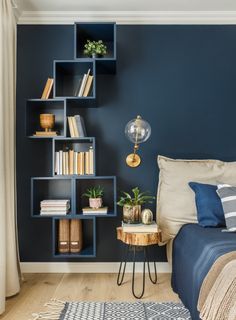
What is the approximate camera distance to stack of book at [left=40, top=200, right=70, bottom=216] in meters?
3.18

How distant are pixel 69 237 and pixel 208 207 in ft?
4.39

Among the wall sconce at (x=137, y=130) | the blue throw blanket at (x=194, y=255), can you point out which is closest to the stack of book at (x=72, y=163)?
the wall sconce at (x=137, y=130)

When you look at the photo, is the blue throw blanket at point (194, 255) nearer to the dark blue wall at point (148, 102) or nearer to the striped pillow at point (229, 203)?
the striped pillow at point (229, 203)

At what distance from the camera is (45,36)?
11.5ft

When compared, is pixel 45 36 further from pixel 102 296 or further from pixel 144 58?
pixel 102 296

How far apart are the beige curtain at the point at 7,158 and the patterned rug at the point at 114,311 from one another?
0.42 meters

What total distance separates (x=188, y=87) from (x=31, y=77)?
161cm

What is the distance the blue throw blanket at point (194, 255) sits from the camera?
2.05 meters

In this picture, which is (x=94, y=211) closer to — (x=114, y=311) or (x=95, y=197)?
(x=95, y=197)

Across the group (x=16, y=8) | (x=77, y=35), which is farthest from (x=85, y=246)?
(x=16, y=8)

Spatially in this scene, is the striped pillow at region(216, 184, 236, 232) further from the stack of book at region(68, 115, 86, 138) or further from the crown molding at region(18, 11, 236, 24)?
the crown molding at region(18, 11, 236, 24)

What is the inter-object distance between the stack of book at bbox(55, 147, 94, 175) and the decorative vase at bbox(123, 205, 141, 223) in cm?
51

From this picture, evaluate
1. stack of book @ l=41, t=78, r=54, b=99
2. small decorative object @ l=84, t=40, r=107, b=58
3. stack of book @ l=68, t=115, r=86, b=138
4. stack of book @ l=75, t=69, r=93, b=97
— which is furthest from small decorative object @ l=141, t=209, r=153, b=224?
small decorative object @ l=84, t=40, r=107, b=58

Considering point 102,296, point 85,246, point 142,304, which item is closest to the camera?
point 142,304
